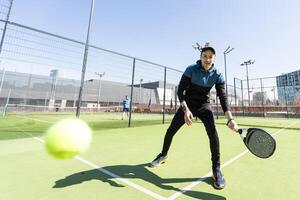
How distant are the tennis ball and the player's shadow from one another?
0.57m

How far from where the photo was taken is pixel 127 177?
2900 millimetres

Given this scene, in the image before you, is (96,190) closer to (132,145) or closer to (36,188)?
(36,188)

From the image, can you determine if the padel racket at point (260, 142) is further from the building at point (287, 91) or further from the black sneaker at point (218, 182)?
the building at point (287, 91)

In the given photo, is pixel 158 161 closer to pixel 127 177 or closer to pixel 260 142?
pixel 127 177

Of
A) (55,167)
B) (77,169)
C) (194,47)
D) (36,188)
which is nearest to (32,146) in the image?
(55,167)

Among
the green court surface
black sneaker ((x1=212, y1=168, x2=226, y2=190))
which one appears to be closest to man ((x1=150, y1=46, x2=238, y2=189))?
black sneaker ((x1=212, y1=168, x2=226, y2=190))

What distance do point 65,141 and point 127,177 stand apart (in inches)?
44.4

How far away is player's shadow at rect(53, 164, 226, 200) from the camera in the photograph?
Result: 2400 mm

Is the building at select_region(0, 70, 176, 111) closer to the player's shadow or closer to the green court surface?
the green court surface

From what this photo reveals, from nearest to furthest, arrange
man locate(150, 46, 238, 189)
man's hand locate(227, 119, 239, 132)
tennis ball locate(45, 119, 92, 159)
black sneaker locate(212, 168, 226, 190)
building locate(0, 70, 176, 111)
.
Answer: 1. tennis ball locate(45, 119, 92, 159)
2. black sneaker locate(212, 168, 226, 190)
3. man's hand locate(227, 119, 239, 132)
4. man locate(150, 46, 238, 189)
5. building locate(0, 70, 176, 111)

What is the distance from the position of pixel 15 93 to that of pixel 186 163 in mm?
39630

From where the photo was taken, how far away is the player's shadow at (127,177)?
94.5 inches

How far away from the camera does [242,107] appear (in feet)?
80.2

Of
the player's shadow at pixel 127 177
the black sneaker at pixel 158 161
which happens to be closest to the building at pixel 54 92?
the black sneaker at pixel 158 161
